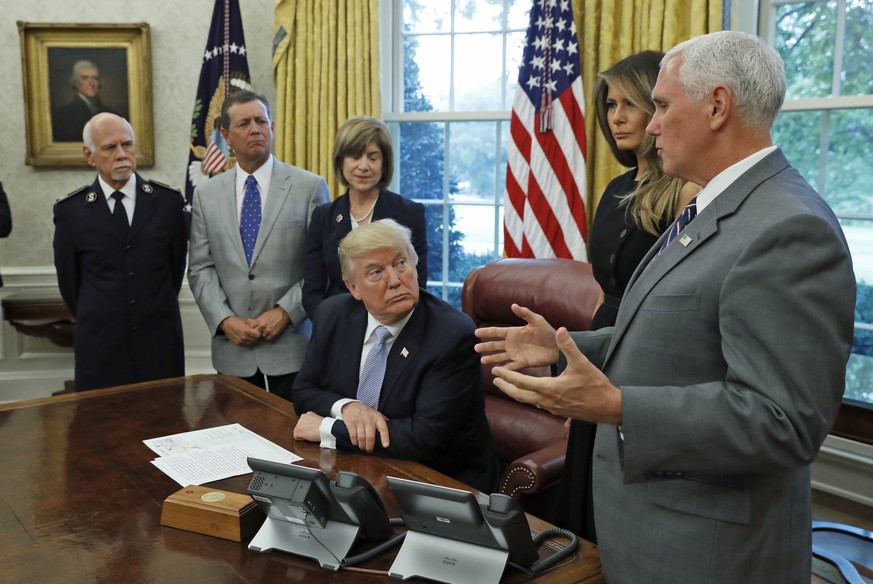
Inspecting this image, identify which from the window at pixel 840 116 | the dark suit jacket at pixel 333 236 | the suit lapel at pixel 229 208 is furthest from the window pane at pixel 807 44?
the suit lapel at pixel 229 208

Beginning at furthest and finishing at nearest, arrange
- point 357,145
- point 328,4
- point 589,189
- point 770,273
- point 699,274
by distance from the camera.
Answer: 1. point 328,4
2. point 589,189
3. point 357,145
4. point 699,274
5. point 770,273

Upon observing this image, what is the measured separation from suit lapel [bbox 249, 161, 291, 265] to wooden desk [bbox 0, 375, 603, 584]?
2.39ft

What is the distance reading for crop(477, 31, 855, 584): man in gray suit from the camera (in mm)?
1184

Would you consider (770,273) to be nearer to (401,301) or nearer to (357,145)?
(401,301)

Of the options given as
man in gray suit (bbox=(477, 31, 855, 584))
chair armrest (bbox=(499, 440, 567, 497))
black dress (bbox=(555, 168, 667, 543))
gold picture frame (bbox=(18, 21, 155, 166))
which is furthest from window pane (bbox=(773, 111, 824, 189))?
gold picture frame (bbox=(18, 21, 155, 166))

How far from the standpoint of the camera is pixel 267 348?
3.28m

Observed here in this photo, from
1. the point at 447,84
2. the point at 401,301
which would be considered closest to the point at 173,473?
the point at 401,301

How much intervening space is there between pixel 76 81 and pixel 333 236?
3045 millimetres

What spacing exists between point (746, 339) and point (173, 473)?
1363 mm

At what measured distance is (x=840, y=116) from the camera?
11.4 feet

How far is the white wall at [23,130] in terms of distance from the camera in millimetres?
5285

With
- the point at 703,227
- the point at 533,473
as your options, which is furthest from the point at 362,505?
the point at 533,473

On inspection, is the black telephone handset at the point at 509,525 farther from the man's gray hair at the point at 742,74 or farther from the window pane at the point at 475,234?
the window pane at the point at 475,234

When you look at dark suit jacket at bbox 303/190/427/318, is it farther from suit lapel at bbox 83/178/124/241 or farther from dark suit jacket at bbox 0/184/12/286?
dark suit jacket at bbox 0/184/12/286
